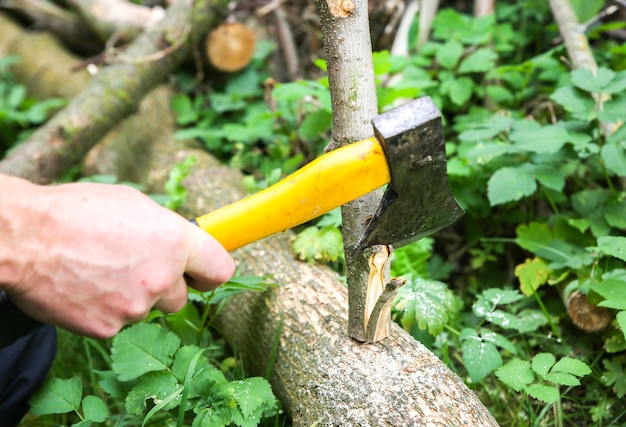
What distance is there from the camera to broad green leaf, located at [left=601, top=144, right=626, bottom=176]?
212 centimetres

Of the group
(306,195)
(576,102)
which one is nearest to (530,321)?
(576,102)

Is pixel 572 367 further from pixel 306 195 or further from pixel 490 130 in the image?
pixel 490 130

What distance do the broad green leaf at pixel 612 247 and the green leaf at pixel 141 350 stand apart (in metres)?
1.50

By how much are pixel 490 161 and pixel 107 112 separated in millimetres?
2441

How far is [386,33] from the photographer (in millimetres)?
3846

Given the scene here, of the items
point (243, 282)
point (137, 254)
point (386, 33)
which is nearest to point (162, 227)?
point (137, 254)

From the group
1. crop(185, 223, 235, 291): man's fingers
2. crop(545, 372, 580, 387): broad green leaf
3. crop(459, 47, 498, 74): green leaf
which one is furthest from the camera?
crop(459, 47, 498, 74): green leaf

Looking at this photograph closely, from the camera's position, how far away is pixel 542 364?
1.74 meters

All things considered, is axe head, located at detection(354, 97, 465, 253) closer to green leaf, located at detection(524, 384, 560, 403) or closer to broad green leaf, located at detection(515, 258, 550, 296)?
green leaf, located at detection(524, 384, 560, 403)

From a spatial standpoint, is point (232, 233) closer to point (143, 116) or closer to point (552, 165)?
point (552, 165)

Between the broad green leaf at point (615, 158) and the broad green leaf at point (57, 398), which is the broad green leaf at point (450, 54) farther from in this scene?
the broad green leaf at point (57, 398)

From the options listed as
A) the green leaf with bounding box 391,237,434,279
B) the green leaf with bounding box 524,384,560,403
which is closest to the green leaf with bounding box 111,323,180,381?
the green leaf with bounding box 391,237,434,279

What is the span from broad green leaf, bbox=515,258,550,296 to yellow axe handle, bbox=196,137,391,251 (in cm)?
117

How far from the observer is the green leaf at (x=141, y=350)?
172cm
